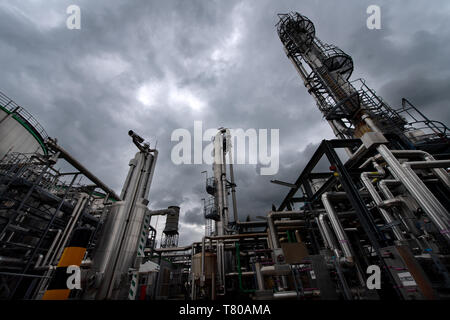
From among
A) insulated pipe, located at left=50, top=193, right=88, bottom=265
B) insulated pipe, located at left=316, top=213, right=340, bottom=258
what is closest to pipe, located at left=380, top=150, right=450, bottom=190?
insulated pipe, located at left=316, top=213, right=340, bottom=258

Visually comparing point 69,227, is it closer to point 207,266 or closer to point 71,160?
point 71,160

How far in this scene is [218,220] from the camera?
15.6m

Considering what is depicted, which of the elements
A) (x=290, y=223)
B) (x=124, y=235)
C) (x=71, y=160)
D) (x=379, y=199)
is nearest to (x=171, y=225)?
(x=290, y=223)

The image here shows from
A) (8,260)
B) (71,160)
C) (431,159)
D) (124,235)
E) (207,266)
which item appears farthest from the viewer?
(207,266)

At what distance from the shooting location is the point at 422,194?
529 centimetres

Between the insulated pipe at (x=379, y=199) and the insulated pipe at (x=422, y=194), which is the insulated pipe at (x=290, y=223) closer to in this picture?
the insulated pipe at (x=379, y=199)

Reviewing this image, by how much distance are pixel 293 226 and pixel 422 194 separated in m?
6.60

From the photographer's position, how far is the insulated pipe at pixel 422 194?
188 inches

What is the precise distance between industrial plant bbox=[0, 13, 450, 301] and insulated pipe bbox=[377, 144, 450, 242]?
0.10 ft

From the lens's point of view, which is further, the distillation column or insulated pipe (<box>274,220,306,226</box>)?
insulated pipe (<box>274,220,306,226</box>)

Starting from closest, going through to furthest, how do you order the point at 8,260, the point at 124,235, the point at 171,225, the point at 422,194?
the point at 124,235, the point at 422,194, the point at 8,260, the point at 171,225

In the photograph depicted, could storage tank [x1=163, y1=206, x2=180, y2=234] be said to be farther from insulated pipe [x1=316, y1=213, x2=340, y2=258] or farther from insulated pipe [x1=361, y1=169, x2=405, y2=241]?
insulated pipe [x1=361, y1=169, x2=405, y2=241]

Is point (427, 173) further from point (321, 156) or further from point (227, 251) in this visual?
point (227, 251)

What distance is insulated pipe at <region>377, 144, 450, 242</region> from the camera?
15.7 ft
